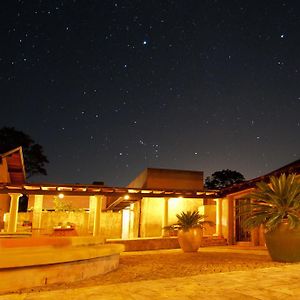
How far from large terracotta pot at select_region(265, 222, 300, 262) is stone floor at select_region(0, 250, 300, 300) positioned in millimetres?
2702

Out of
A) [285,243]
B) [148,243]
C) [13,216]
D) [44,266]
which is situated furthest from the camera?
[13,216]

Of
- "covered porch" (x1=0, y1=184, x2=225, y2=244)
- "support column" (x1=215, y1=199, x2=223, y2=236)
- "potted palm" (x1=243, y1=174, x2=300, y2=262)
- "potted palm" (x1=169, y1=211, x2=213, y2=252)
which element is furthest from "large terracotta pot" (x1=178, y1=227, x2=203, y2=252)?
"support column" (x1=215, y1=199, x2=223, y2=236)

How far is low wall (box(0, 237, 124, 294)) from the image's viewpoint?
17.6ft

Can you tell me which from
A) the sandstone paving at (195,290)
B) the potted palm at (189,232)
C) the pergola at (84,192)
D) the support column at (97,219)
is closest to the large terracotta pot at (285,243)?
the sandstone paving at (195,290)

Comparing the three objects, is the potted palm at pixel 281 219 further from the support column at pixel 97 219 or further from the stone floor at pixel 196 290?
the support column at pixel 97 219

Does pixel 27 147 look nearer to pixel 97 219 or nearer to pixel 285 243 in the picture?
pixel 97 219

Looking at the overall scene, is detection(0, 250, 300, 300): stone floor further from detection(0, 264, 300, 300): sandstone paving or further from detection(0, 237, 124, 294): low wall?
detection(0, 237, 124, 294): low wall

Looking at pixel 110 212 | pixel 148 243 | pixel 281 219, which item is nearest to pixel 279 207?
pixel 281 219

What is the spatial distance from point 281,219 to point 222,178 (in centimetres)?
4022

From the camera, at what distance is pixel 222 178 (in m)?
48.6

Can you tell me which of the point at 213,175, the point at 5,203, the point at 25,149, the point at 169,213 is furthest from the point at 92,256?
the point at 213,175

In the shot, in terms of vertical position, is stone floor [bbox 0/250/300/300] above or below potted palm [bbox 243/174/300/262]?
below

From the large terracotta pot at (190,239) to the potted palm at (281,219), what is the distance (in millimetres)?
4076

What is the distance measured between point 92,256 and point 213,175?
4344cm
